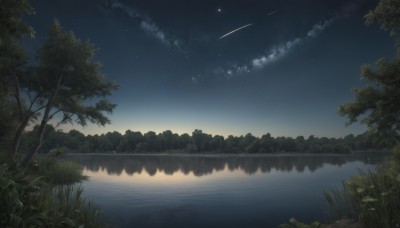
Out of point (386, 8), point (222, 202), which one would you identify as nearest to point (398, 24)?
point (386, 8)

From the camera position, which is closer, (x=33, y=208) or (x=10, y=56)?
(x=33, y=208)

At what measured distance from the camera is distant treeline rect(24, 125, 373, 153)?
166 m

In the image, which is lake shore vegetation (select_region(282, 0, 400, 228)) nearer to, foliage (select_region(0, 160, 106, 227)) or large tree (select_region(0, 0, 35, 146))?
foliage (select_region(0, 160, 106, 227))

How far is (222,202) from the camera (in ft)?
86.4

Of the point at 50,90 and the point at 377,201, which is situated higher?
the point at 50,90

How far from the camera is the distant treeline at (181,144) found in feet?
545

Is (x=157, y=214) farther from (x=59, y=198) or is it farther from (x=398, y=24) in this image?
(x=398, y=24)

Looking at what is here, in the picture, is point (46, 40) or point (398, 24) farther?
point (46, 40)

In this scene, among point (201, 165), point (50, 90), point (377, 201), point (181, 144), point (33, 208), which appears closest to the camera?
point (33, 208)

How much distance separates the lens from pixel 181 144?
18725cm

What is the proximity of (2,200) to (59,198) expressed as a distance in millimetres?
4615

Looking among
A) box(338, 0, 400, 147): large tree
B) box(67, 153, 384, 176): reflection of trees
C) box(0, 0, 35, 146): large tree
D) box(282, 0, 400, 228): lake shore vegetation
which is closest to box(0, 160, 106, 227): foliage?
box(0, 0, 35, 146): large tree

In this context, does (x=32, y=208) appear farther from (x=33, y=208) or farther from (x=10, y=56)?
(x=10, y=56)

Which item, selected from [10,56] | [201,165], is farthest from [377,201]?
[201,165]
